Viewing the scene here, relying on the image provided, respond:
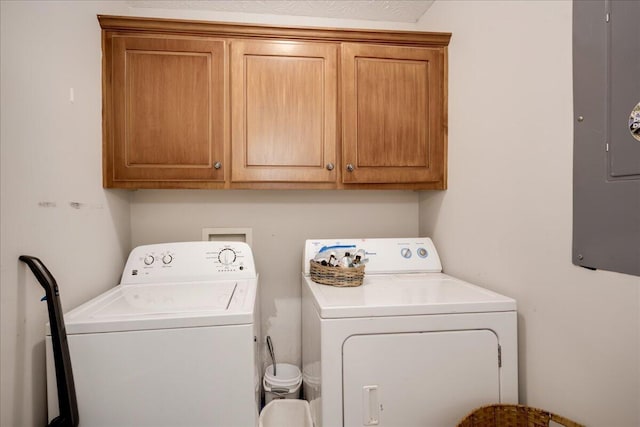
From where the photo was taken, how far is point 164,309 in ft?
3.77

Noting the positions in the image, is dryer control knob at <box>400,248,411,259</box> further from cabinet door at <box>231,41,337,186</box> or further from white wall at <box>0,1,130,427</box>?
white wall at <box>0,1,130,427</box>

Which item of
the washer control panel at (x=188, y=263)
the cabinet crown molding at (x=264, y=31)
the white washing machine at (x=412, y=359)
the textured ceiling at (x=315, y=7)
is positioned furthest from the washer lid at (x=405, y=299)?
the textured ceiling at (x=315, y=7)

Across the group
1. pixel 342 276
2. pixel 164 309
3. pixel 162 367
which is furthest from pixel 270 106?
pixel 162 367

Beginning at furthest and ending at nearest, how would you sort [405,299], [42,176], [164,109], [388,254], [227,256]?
[388,254] < [227,256] < [164,109] < [405,299] < [42,176]

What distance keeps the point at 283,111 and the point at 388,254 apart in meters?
0.97

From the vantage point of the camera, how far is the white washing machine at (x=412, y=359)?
115 centimetres

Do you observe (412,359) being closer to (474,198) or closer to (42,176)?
(474,198)

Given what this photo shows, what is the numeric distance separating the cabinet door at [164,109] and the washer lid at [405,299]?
Answer: 898mm

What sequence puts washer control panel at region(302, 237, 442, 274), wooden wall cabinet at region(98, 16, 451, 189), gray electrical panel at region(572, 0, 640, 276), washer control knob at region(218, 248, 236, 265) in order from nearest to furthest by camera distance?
gray electrical panel at region(572, 0, 640, 276), wooden wall cabinet at region(98, 16, 451, 189), washer control knob at region(218, 248, 236, 265), washer control panel at region(302, 237, 442, 274)

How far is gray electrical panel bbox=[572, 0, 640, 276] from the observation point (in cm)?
88

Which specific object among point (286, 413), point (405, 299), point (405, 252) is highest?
point (405, 252)

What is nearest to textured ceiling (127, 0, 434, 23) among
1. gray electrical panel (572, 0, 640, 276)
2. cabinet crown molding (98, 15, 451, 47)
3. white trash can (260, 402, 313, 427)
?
cabinet crown molding (98, 15, 451, 47)

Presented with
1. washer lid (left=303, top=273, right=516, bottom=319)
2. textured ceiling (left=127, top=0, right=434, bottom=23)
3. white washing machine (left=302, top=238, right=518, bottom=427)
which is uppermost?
textured ceiling (left=127, top=0, right=434, bottom=23)

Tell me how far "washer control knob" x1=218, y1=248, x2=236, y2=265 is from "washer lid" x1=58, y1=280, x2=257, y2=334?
7.8 inches
